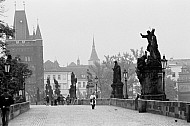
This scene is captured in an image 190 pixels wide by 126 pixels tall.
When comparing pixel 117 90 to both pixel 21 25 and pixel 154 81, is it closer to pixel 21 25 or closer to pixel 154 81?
pixel 154 81

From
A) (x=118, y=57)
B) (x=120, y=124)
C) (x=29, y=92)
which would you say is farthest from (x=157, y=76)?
(x=29, y=92)

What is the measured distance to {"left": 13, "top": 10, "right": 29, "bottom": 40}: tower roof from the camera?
19500cm

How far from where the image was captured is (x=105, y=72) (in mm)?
109375

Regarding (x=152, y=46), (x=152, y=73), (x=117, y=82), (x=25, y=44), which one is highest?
(x=25, y=44)

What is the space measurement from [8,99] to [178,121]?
6.18 m

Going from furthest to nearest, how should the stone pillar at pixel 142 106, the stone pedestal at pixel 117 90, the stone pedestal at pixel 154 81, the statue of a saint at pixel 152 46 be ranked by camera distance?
1. the stone pedestal at pixel 117 90
2. the statue of a saint at pixel 152 46
3. the stone pedestal at pixel 154 81
4. the stone pillar at pixel 142 106

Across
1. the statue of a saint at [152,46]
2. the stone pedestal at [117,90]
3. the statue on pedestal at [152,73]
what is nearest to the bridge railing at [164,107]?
the statue on pedestal at [152,73]

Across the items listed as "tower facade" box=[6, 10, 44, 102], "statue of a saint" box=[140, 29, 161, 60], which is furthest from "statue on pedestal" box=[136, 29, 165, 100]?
"tower facade" box=[6, 10, 44, 102]

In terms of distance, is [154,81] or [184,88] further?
[184,88]

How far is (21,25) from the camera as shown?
19575cm

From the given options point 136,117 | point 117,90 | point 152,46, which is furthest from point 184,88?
point 136,117

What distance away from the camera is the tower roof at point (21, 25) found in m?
195

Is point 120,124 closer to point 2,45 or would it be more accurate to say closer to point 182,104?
point 182,104

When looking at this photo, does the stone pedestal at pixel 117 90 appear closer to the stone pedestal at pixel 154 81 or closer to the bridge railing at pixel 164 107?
the bridge railing at pixel 164 107
